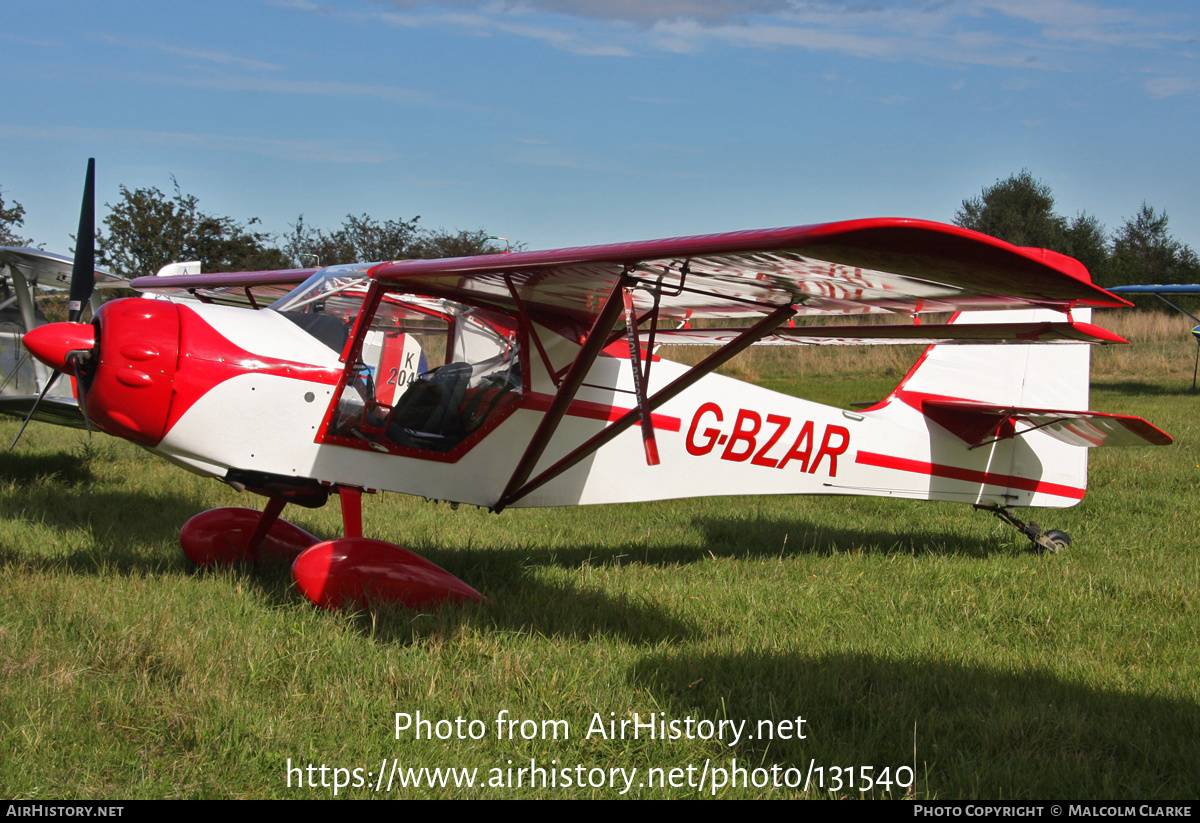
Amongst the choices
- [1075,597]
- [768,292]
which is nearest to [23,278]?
[768,292]

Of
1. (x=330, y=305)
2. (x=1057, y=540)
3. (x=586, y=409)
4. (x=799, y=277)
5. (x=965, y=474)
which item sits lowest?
(x=1057, y=540)

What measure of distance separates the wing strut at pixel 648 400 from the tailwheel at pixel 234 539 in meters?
1.71

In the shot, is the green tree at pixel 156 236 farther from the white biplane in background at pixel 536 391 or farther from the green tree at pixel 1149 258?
the green tree at pixel 1149 258

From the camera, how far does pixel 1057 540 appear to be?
6746 mm

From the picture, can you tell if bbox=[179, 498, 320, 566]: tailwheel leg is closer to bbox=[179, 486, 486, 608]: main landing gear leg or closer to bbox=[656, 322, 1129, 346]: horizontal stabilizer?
bbox=[179, 486, 486, 608]: main landing gear leg

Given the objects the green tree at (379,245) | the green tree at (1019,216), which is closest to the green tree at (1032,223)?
the green tree at (1019,216)

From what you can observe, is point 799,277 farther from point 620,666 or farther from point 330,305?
point 330,305

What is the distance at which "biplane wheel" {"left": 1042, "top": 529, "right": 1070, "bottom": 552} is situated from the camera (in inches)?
264

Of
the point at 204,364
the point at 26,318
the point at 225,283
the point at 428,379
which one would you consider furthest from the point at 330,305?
the point at 26,318

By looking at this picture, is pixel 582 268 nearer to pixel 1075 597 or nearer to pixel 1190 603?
pixel 1075 597

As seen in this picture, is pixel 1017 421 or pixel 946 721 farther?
pixel 1017 421

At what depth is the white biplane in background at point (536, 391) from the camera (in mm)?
4160

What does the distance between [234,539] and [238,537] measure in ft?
0.10

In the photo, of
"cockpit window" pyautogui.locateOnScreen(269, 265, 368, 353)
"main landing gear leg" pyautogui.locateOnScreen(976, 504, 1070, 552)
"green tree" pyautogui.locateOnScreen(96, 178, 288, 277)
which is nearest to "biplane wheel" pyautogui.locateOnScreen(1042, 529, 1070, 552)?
"main landing gear leg" pyautogui.locateOnScreen(976, 504, 1070, 552)
